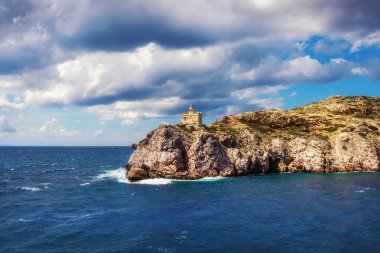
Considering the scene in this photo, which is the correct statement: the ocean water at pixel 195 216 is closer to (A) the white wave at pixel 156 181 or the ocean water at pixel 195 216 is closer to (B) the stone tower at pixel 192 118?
(A) the white wave at pixel 156 181

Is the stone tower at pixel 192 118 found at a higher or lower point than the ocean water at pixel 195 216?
higher

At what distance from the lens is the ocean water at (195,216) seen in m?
51.4

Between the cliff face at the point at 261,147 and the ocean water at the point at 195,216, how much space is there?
30.5 feet

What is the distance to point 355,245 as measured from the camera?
4922cm

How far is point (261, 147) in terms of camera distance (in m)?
132

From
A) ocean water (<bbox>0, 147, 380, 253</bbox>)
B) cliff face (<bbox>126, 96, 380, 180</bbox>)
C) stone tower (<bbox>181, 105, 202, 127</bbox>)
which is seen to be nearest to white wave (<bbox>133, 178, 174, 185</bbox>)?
ocean water (<bbox>0, 147, 380, 253</bbox>)

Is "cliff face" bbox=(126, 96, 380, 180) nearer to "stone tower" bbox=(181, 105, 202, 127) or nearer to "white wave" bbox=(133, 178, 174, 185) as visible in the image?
"white wave" bbox=(133, 178, 174, 185)

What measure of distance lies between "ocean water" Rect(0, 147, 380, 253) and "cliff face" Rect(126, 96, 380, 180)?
9.31m

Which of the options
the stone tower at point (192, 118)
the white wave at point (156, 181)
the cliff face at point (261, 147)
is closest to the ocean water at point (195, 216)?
the white wave at point (156, 181)

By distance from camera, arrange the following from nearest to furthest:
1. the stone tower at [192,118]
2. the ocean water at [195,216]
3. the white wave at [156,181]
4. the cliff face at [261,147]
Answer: the ocean water at [195,216] → the white wave at [156,181] → the cliff face at [261,147] → the stone tower at [192,118]

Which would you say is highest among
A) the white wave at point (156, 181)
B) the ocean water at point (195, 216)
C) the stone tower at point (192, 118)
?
the stone tower at point (192, 118)

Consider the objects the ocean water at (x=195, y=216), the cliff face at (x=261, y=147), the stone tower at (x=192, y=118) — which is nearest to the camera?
the ocean water at (x=195, y=216)

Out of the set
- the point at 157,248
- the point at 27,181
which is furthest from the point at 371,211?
the point at 27,181

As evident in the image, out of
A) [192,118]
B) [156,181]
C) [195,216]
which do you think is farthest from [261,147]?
[195,216]
